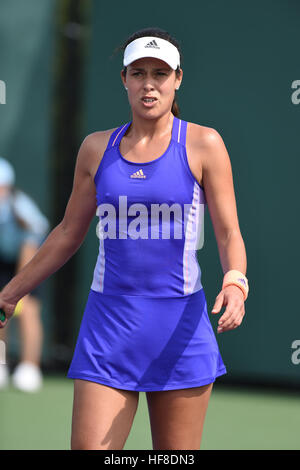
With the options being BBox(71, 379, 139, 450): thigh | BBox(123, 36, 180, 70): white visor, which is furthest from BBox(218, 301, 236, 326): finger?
BBox(123, 36, 180, 70): white visor

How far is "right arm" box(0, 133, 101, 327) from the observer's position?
3.44 meters

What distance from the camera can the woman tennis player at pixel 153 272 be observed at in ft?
10.6

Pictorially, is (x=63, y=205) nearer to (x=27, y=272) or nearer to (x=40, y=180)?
(x=40, y=180)

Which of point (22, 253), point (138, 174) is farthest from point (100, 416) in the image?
point (22, 253)

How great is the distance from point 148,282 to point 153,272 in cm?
4

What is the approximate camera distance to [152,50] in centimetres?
329

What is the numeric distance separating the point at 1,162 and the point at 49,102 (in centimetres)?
67

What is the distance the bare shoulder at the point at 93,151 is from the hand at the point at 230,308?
2.18ft

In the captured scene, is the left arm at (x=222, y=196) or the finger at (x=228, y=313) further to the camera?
the left arm at (x=222, y=196)

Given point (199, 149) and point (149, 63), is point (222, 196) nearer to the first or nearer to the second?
point (199, 149)

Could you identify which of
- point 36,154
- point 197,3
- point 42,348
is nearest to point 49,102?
point 36,154

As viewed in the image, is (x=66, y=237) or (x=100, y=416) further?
(x=66, y=237)

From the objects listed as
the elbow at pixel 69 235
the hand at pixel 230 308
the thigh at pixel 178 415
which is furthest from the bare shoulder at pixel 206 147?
the thigh at pixel 178 415

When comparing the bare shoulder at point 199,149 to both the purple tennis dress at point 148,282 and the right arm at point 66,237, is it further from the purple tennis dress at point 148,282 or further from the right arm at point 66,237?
the right arm at point 66,237
